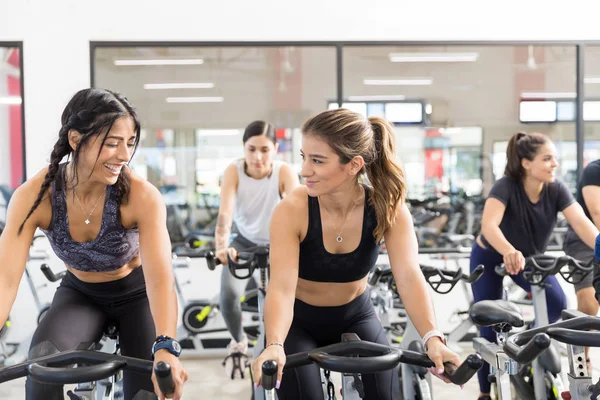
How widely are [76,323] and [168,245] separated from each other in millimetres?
374

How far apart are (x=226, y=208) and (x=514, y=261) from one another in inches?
61.7

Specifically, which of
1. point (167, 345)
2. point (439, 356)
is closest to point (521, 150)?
point (439, 356)

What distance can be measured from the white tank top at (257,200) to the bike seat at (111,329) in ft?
5.48

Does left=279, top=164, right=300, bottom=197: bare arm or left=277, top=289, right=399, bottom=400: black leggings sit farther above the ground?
left=279, top=164, right=300, bottom=197: bare arm

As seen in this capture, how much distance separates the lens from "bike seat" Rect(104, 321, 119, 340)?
211 centimetres

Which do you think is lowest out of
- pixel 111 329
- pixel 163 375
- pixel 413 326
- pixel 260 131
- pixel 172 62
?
pixel 413 326

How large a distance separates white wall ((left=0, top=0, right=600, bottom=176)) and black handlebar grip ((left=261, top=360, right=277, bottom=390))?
359 centimetres

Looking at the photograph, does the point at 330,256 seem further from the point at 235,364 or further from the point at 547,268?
the point at 235,364

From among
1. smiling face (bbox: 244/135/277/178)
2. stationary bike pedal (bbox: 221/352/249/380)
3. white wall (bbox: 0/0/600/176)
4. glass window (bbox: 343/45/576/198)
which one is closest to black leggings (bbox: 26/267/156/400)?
smiling face (bbox: 244/135/277/178)

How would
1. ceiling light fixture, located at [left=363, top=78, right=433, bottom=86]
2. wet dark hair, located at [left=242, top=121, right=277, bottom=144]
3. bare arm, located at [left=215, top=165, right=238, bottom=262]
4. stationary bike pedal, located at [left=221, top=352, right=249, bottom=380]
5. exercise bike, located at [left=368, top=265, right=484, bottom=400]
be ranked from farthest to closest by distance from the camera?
ceiling light fixture, located at [left=363, top=78, right=433, bottom=86]
stationary bike pedal, located at [left=221, top=352, right=249, bottom=380]
wet dark hair, located at [left=242, top=121, right=277, bottom=144]
bare arm, located at [left=215, top=165, right=238, bottom=262]
exercise bike, located at [left=368, top=265, right=484, bottom=400]

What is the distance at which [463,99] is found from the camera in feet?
19.4

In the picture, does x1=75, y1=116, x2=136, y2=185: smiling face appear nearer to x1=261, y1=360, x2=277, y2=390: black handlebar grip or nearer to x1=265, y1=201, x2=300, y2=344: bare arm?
x1=265, y1=201, x2=300, y2=344: bare arm

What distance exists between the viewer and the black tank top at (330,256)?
196 centimetres
